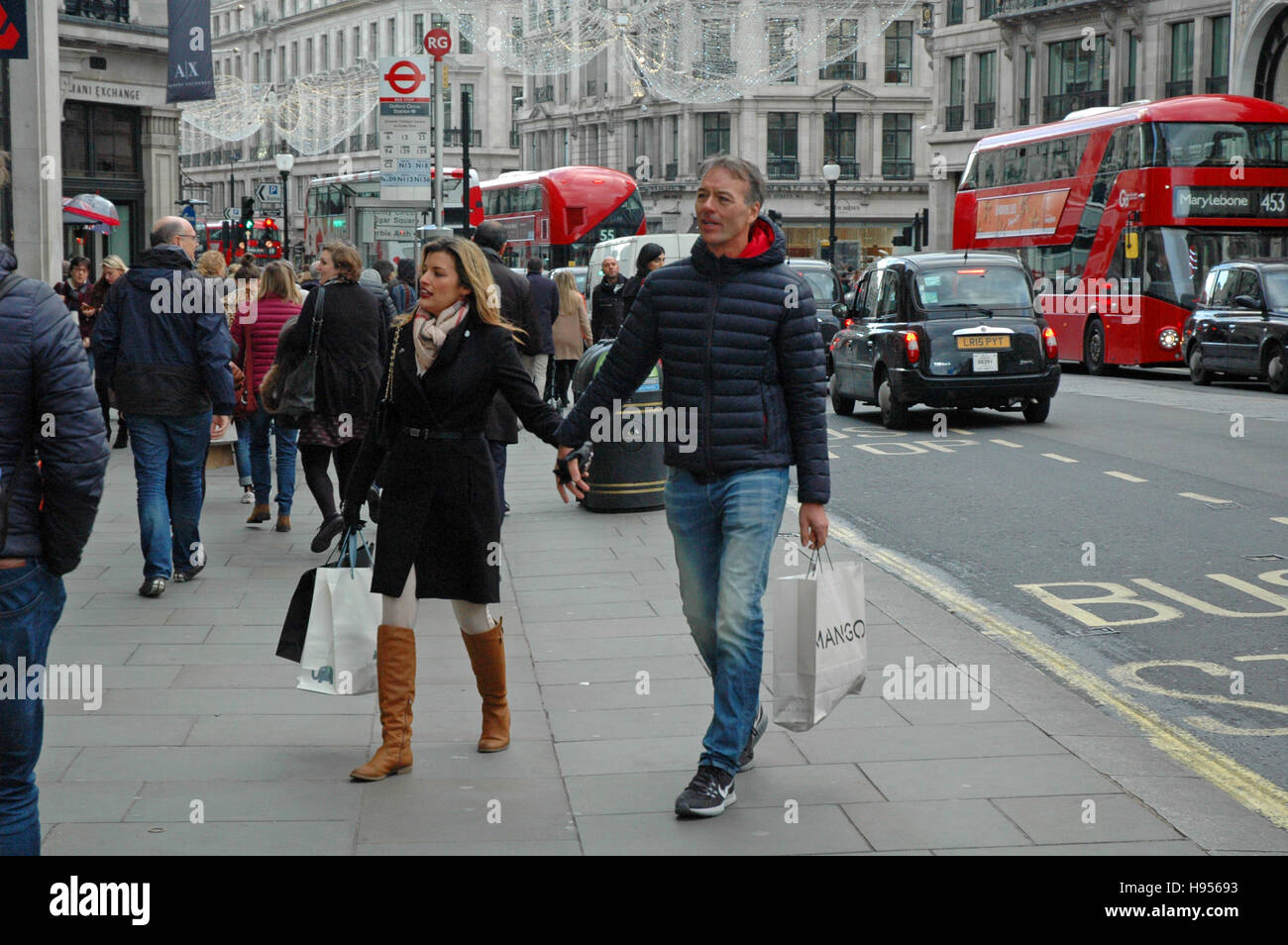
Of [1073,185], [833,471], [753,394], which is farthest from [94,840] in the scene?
[1073,185]

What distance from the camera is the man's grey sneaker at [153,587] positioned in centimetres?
878

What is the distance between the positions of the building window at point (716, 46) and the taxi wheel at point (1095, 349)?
65.0ft

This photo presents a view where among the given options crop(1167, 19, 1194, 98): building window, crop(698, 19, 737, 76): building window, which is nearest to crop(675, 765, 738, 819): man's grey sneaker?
crop(698, 19, 737, 76): building window

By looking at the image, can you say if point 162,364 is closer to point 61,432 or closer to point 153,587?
point 153,587

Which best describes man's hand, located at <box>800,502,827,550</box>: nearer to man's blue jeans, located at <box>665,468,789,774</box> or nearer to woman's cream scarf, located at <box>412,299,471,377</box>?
man's blue jeans, located at <box>665,468,789,774</box>

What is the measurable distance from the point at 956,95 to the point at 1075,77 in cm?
791

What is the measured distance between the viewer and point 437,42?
18.0 metres

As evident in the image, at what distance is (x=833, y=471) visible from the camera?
1468 cm

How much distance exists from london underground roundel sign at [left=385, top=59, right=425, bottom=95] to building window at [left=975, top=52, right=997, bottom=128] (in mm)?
43511

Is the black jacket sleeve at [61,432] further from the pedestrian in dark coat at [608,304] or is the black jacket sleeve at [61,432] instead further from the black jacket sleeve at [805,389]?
the pedestrian in dark coat at [608,304]

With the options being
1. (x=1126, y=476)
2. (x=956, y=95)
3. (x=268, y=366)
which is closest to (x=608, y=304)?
(x=1126, y=476)

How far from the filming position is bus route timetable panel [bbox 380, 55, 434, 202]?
54.1 feet

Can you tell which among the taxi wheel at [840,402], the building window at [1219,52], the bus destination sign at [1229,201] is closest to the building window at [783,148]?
the building window at [1219,52]

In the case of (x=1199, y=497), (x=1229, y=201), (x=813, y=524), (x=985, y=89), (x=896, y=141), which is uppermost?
(x=985, y=89)
